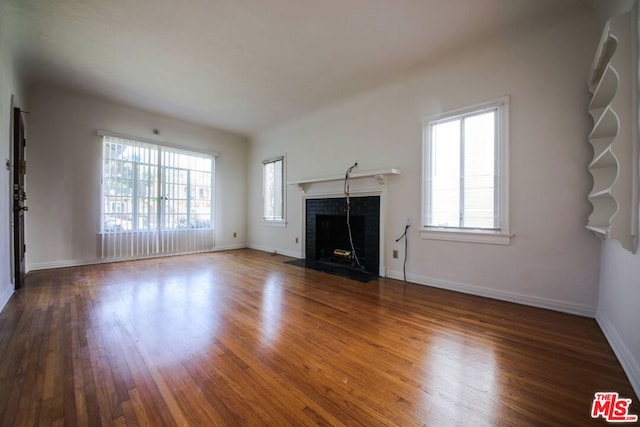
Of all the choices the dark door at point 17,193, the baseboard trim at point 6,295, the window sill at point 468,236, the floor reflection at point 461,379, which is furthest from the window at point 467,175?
the dark door at point 17,193

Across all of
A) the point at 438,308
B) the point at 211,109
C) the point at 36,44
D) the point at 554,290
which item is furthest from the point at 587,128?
the point at 36,44

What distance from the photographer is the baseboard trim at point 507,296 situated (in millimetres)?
2418

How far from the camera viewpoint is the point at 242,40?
9.34 feet

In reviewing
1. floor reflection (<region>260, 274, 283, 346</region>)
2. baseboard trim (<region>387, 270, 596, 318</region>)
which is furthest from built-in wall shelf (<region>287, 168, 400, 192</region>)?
floor reflection (<region>260, 274, 283, 346</region>)

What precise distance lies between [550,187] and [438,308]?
5.40 feet

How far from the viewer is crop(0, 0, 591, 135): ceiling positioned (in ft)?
7.85

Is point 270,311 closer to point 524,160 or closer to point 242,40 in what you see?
point 242,40

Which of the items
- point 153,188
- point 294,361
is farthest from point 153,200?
point 294,361

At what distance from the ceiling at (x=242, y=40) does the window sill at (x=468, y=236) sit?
213cm

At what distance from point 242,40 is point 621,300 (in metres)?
4.03

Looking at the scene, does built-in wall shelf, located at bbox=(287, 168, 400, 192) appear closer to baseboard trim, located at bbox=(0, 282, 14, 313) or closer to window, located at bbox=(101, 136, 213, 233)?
window, located at bbox=(101, 136, 213, 233)

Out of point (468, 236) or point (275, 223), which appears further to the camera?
point (275, 223)

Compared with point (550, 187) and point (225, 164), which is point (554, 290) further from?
point (225, 164)

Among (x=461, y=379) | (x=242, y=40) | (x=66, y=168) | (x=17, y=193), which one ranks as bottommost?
(x=461, y=379)
